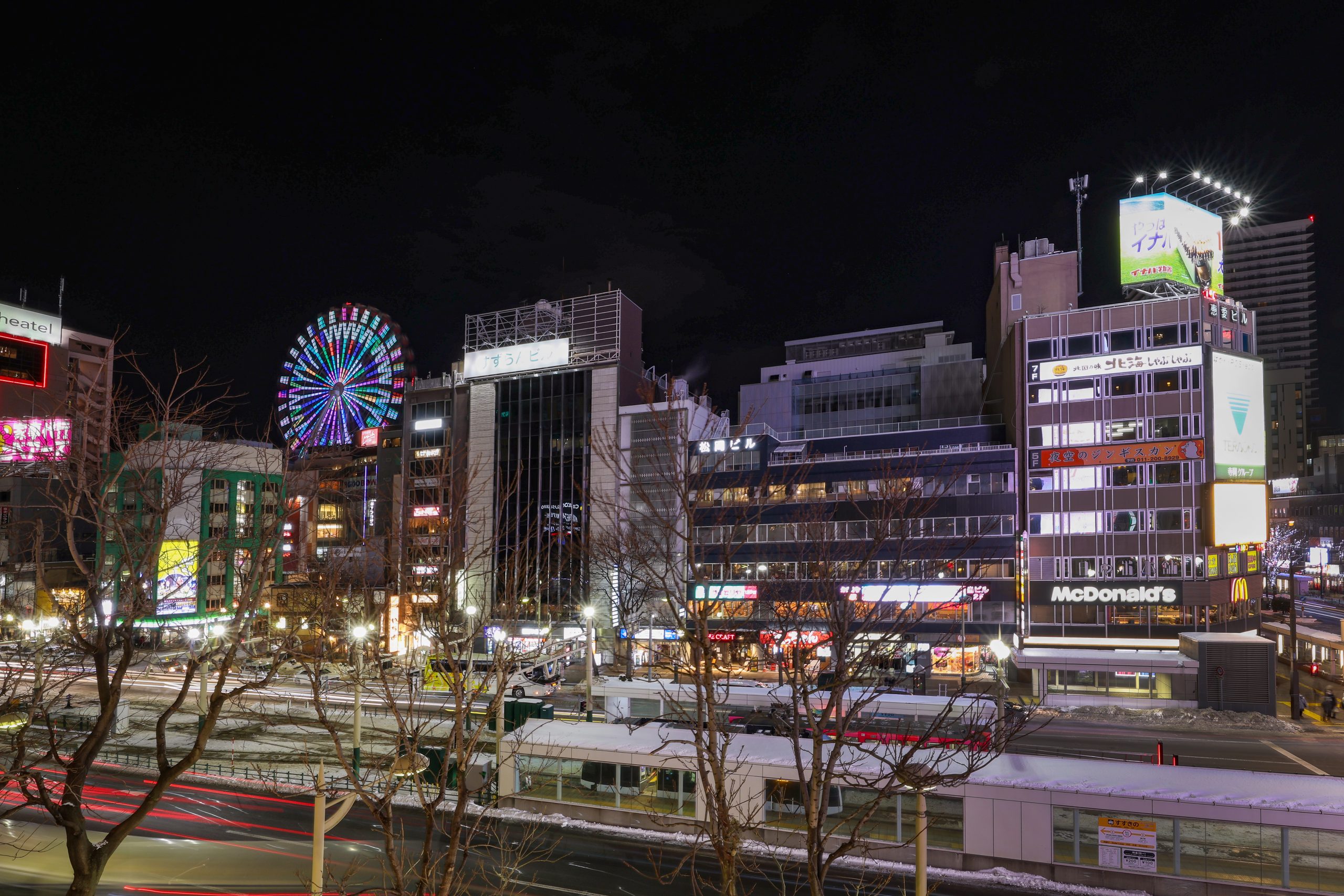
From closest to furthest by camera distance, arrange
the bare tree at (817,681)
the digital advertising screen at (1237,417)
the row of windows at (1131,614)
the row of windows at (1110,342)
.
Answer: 1. the bare tree at (817,681)
2. the row of windows at (1131,614)
3. the digital advertising screen at (1237,417)
4. the row of windows at (1110,342)

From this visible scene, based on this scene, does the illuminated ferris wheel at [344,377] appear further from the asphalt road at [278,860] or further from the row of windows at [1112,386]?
the asphalt road at [278,860]

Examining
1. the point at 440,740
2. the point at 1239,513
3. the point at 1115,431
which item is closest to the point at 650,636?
the point at 440,740

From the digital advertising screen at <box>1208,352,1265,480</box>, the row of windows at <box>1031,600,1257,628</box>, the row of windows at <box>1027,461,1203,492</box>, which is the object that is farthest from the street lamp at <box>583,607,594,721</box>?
the digital advertising screen at <box>1208,352,1265,480</box>

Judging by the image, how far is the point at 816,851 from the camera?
10734 mm

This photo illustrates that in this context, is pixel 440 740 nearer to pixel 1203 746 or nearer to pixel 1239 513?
pixel 1203 746

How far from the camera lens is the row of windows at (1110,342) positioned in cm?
5334

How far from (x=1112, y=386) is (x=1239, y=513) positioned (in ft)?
36.1

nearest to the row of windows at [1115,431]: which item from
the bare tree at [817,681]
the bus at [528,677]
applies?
the bare tree at [817,681]

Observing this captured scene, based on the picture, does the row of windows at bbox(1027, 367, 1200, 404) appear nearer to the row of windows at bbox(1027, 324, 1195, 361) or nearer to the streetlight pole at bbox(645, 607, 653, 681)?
the row of windows at bbox(1027, 324, 1195, 361)

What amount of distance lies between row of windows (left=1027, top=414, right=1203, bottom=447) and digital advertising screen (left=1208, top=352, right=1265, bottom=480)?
151 centimetres

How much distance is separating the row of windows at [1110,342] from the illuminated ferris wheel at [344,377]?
70.4 m

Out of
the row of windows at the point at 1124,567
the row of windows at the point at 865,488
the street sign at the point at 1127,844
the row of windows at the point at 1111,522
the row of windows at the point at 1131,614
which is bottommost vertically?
the street sign at the point at 1127,844

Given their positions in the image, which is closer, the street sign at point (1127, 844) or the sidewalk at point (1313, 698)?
the street sign at point (1127, 844)

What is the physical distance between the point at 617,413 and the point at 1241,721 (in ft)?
160
